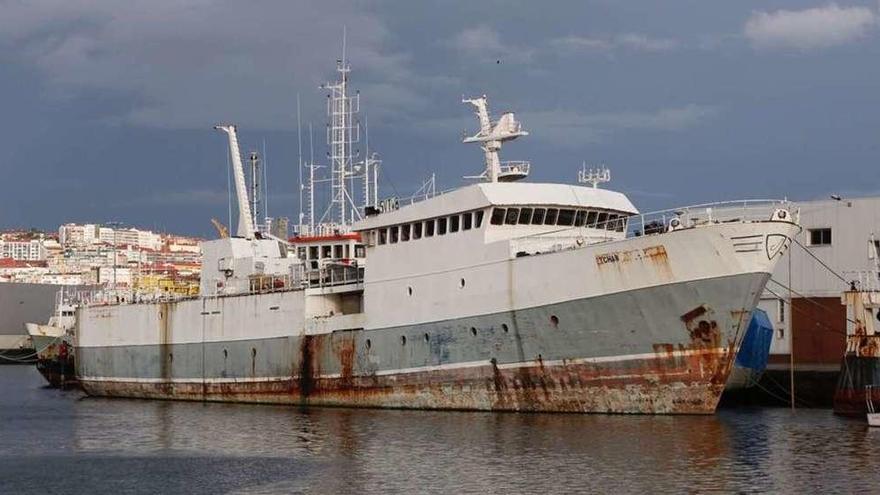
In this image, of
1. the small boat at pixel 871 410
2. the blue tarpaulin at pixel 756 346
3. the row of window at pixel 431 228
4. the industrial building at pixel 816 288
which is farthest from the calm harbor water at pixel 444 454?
the row of window at pixel 431 228

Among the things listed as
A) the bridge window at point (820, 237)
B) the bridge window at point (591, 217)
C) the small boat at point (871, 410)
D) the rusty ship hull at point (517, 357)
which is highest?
the bridge window at point (591, 217)

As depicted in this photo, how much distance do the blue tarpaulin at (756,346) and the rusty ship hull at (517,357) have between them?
27.5 ft

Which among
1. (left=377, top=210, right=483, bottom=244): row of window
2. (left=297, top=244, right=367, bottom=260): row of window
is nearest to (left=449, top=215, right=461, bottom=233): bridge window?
(left=377, top=210, right=483, bottom=244): row of window

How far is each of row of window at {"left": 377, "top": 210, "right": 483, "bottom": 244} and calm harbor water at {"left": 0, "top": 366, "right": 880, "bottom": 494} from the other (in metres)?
5.68

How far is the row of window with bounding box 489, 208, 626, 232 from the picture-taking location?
35969 mm

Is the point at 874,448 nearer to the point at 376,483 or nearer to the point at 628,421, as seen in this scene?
the point at 628,421

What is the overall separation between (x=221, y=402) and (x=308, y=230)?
7433 millimetres

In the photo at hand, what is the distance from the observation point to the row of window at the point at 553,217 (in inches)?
1416

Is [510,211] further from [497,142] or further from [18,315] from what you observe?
[18,315]

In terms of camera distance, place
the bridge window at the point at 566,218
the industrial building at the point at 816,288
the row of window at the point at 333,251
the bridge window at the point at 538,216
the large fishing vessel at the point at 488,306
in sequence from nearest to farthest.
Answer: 1. the large fishing vessel at the point at 488,306
2. the bridge window at the point at 538,216
3. the bridge window at the point at 566,218
4. the industrial building at the point at 816,288
5. the row of window at the point at 333,251

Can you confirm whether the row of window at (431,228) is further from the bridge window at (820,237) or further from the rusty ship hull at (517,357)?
the bridge window at (820,237)

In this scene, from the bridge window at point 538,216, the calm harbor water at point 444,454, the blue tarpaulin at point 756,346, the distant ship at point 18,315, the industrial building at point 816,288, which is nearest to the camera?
the calm harbor water at point 444,454

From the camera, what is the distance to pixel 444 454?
28562 millimetres

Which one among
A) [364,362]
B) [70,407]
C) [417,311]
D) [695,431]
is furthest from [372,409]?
[70,407]
